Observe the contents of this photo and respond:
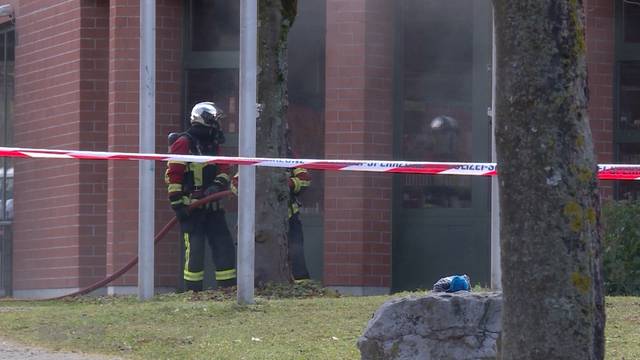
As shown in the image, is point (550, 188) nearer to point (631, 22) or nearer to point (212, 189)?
point (212, 189)

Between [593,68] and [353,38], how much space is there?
258 centimetres

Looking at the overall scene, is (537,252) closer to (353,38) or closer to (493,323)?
(493,323)

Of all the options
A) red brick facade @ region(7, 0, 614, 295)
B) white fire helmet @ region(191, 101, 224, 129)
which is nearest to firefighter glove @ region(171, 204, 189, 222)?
white fire helmet @ region(191, 101, 224, 129)

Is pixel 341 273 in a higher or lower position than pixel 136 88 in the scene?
lower

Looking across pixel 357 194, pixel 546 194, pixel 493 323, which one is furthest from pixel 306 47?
pixel 546 194

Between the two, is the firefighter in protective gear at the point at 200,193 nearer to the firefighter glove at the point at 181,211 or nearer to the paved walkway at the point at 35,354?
the firefighter glove at the point at 181,211

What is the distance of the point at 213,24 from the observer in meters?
15.7

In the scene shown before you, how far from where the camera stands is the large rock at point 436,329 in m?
6.97

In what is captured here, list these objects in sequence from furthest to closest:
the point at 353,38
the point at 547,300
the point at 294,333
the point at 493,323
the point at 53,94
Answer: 1. the point at 53,94
2. the point at 353,38
3. the point at 294,333
4. the point at 493,323
5. the point at 547,300

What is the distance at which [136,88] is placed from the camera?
15109 millimetres

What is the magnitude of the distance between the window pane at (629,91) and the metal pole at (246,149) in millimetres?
6425

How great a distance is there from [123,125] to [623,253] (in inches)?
229

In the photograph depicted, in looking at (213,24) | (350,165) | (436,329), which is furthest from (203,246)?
(436,329)

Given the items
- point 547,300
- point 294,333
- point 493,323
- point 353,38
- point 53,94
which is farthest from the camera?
point 53,94
